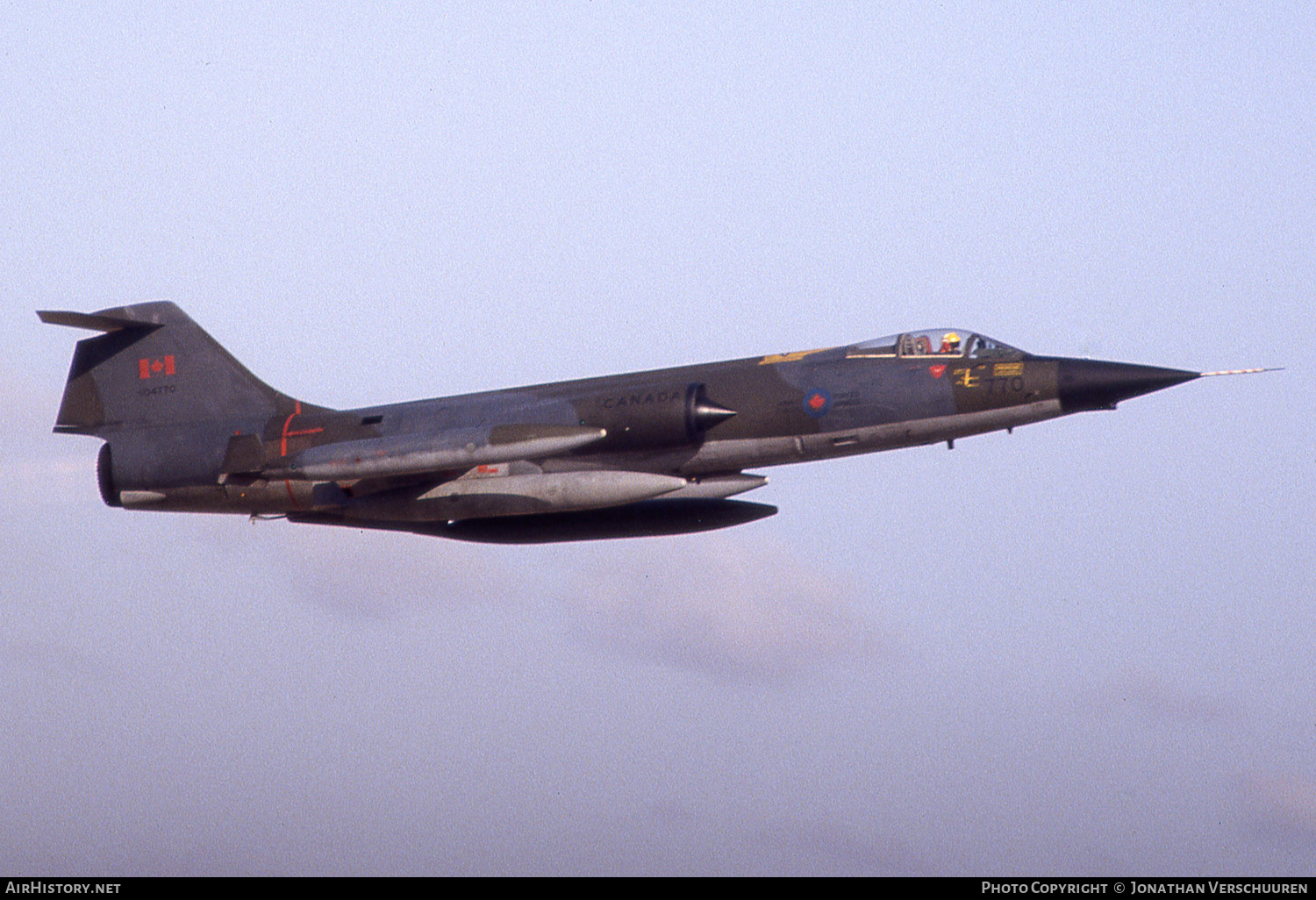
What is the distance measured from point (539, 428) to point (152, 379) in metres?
7.99

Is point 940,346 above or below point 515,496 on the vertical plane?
above

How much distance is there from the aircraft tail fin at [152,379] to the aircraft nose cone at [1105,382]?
12.2 meters

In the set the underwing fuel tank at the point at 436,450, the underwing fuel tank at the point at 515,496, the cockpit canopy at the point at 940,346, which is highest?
the cockpit canopy at the point at 940,346

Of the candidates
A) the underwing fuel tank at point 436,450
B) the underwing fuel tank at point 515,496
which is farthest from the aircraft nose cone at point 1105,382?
the underwing fuel tank at point 436,450

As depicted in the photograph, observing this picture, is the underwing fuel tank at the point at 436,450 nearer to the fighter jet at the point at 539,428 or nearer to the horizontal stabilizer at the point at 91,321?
the fighter jet at the point at 539,428

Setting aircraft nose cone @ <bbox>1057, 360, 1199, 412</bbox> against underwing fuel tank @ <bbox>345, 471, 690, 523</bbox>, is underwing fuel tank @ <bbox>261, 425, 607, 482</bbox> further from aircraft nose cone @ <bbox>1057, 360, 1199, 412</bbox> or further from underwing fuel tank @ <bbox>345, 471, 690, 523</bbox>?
aircraft nose cone @ <bbox>1057, 360, 1199, 412</bbox>

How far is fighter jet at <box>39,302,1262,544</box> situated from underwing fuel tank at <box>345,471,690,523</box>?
1.1 inches

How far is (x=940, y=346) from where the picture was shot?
2052 centimetres

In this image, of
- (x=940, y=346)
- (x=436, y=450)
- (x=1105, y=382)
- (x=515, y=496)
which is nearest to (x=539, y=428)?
(x=436, y=450)

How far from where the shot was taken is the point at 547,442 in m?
19.5

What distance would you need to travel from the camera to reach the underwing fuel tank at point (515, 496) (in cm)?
2028

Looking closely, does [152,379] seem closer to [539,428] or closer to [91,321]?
[91,321]
